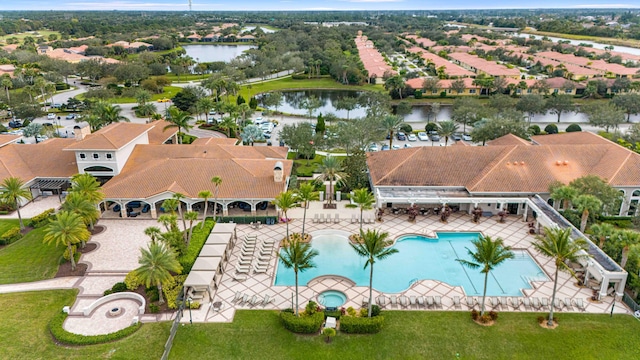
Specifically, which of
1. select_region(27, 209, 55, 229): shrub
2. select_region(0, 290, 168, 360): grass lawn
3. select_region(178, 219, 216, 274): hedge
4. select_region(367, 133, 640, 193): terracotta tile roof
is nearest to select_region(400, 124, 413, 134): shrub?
select_region(367, 133, 640, 193): terracotta tile roof

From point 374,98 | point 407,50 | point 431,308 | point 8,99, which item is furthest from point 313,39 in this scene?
point 431,308

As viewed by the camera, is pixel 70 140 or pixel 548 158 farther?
pixel 70 140

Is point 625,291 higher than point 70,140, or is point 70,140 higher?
point 70,140

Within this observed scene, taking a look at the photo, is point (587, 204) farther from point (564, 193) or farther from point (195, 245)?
point (195, 245)

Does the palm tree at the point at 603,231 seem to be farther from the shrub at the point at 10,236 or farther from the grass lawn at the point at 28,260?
the shrub at the point at 10,236

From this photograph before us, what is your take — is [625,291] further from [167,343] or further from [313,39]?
[313,39]

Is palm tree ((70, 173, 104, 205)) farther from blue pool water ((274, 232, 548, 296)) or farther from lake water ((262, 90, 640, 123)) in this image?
lake water ((262, 90, 640, 123))

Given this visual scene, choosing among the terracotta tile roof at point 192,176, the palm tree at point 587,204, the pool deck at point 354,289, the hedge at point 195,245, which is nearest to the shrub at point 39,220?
the terracotta tile roof at point 192,176

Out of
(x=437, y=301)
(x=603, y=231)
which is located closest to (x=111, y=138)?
(x=437, y=301)

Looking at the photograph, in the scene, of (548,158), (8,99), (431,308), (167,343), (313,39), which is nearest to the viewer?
(167,343)

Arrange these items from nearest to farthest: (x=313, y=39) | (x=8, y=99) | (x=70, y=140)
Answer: (x=70, y=140) → (x=8, y=99) → (x=313, y=39)
